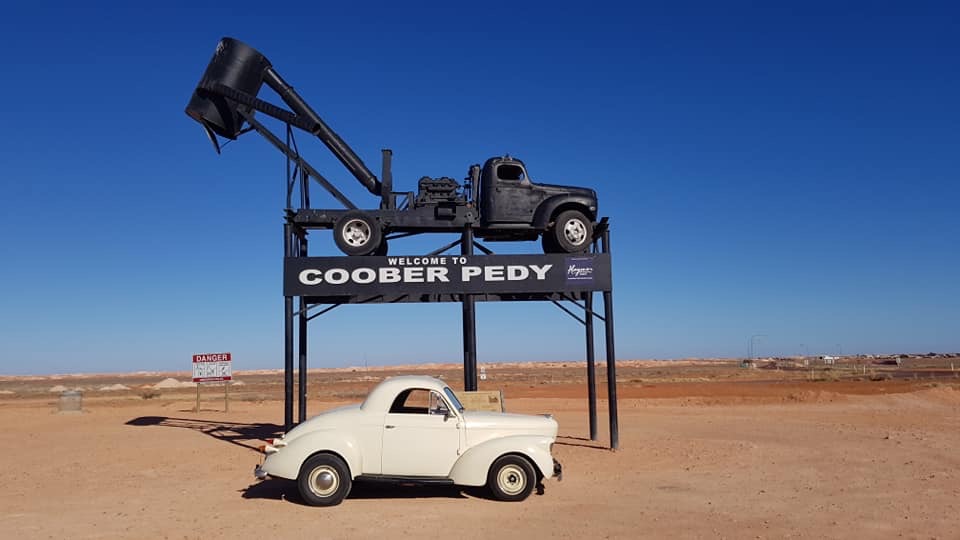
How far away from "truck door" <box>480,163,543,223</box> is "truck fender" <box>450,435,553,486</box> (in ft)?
21.9

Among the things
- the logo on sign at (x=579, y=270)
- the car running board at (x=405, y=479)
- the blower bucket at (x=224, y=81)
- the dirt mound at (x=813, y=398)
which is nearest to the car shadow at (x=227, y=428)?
the car running board at (x=405, y=479)

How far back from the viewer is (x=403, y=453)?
9.95 metres

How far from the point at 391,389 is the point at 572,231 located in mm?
7010

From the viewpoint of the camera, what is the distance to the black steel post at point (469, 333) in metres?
14.8

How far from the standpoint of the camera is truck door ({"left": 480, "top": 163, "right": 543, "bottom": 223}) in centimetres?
1545

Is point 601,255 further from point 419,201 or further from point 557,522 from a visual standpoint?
point 557,522

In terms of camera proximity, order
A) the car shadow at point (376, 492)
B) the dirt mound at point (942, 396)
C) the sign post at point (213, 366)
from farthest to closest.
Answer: the dirt mound at point (942, 396)
the sign post at point (213, 366)
the car shadow at point (376, 492)

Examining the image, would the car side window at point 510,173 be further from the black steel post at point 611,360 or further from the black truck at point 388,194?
the black steel post at point 611,360

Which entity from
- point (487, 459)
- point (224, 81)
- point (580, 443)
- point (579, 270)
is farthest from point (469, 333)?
point (224, 81)

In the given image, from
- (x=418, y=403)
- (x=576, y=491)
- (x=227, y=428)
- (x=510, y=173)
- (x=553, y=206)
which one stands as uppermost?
(x=510, y=173)

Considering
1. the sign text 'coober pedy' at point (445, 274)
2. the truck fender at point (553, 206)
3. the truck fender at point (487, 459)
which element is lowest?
the truck fender at point (487, 459)

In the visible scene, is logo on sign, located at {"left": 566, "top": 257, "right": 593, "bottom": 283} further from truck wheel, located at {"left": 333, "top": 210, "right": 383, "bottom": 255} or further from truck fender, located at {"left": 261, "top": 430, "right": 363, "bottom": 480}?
truck fender, located at {"left": 261, "top": 430, "right": 363, "bottom": 480}

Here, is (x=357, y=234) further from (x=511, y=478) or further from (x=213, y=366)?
(x=213, y=366)

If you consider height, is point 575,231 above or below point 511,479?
above
